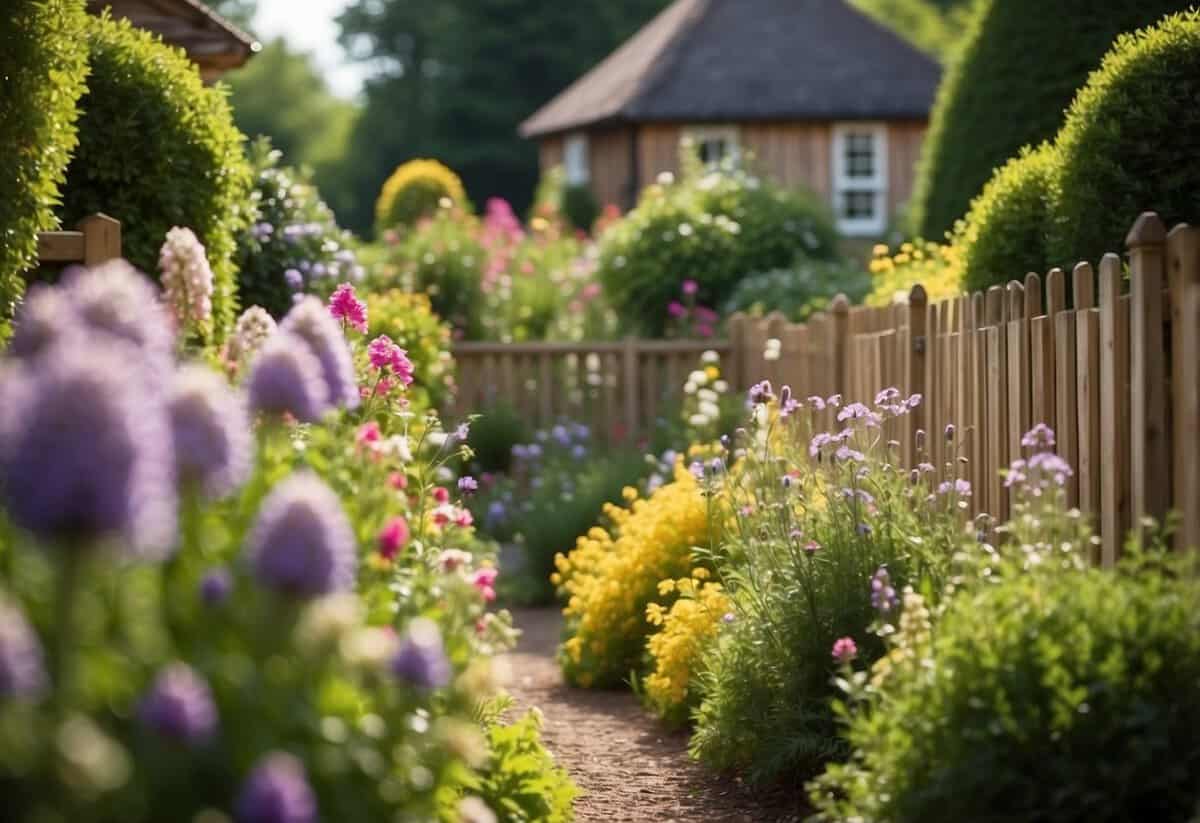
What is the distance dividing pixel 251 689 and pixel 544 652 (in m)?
→ 6.87

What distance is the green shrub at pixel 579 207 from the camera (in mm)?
28531

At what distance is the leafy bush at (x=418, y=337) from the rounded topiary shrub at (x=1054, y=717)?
6.03 meters

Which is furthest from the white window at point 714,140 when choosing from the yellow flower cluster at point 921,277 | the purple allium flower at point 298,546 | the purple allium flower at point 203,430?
the purple allium flower at point 298,546

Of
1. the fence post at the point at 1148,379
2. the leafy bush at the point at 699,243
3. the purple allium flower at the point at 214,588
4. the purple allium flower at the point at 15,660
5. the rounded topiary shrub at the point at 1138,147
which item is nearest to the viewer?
the purple allium flower at the point at 15,660

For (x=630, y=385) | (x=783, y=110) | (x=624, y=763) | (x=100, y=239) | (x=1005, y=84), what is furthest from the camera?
(x=783, y=110)

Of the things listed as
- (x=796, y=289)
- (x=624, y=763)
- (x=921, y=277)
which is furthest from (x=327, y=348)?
(x=796, y=289)

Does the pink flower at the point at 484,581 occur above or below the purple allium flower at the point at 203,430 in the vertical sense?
below

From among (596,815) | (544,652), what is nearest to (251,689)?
(596,815)

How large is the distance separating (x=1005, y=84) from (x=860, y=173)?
15523 millimetres

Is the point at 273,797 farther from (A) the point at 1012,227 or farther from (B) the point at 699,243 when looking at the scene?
(B) the point at 699,243

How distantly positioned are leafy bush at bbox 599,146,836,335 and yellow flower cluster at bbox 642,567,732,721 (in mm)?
10887

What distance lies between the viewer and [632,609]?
27.0 feet

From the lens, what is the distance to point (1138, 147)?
6.90 m

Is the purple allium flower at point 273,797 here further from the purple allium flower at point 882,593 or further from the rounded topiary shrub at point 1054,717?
the purple allium flower at point 882,593
